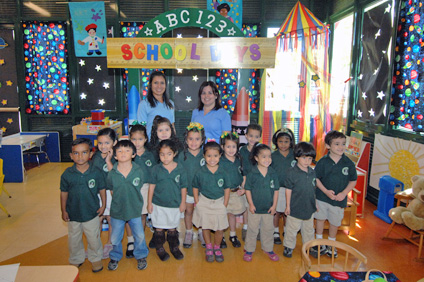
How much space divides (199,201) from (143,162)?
0.69m

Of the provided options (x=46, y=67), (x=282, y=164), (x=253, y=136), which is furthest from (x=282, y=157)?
(x=46, y=67)

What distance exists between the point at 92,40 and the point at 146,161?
4.45 meters

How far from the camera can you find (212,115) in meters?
3.54

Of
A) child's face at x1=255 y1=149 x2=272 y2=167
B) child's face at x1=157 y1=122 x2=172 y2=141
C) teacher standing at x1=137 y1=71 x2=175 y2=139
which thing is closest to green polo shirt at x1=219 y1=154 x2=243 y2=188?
child's face at x1=255 y1=149 x2=272 y2=167

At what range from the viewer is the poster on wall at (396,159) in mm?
3783

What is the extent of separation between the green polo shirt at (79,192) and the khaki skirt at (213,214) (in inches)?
39.1

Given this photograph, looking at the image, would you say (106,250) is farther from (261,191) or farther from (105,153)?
(261,191)

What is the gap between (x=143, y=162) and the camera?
313 centimetres

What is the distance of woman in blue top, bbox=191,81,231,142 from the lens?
138 inches

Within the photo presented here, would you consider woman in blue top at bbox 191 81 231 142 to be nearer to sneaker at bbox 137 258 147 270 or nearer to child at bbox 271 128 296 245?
child at bbox 271 128 296 245

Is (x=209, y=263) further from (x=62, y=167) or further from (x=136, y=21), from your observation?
(x=136, y=21)

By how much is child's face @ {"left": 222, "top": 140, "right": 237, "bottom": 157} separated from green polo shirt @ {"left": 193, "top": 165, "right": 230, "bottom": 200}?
0.68 feet

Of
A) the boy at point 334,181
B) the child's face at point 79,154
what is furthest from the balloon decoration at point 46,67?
the boy at point 334,181

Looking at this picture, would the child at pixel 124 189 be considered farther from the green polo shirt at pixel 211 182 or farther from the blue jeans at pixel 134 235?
the green polo shirt at pixel 211 182
